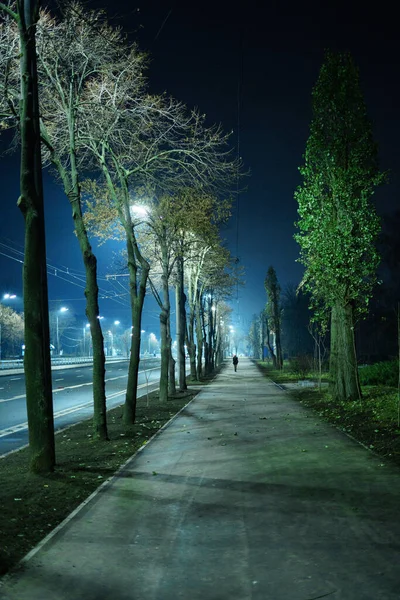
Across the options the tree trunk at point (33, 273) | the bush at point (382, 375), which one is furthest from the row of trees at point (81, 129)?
the bush at point (382, 375)

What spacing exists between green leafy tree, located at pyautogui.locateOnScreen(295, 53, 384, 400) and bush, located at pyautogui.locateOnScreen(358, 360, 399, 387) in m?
4.95

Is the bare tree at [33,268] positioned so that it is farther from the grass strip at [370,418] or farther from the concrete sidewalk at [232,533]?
the grass strip at [370,418]

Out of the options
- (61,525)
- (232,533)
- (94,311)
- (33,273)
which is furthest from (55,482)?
(94,311)

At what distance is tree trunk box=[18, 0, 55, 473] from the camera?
372 inches

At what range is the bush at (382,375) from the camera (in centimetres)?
2548

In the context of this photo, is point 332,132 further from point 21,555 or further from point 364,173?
point 21,555

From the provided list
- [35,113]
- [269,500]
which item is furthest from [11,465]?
[35,113]

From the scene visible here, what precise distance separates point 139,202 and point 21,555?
16.7 m

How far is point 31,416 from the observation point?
948 centimetres

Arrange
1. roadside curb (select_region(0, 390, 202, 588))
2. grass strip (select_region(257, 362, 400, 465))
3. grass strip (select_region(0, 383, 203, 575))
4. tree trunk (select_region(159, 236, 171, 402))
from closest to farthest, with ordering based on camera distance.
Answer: roadside curb (select_region(0, 390, 202, 588)) < grass strip (select_region(0, 383, 203, 575)) < grass strip (select_region(257, 362, 400, 465)) < tree trunk (select_region(159, 236, 171, 402))

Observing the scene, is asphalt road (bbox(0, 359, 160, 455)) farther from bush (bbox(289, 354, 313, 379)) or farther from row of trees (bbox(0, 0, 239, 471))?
bush (bbox(289, 354, 313, 379))

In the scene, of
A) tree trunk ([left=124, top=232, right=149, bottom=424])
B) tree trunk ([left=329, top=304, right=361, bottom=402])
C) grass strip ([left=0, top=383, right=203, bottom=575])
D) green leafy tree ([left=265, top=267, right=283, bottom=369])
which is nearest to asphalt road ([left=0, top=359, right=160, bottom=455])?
grass strip ([left=0, top=383, right=203, bottom=575])

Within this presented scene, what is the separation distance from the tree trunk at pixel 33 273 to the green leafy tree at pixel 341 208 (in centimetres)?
1242

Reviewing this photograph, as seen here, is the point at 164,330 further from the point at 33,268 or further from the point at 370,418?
the point at 33,268
